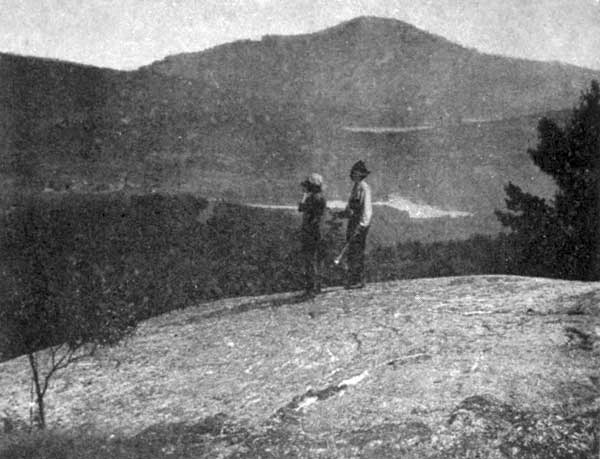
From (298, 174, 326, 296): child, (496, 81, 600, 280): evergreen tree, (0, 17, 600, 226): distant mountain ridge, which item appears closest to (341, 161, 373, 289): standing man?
(298, 174, 326, 296): child

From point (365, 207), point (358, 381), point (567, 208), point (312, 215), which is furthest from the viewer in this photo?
point (567, 208)

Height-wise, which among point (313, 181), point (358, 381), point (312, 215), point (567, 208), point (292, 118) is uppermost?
point (292, 118)

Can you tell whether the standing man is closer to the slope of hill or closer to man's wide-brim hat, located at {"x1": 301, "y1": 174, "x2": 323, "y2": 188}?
man's wide-brim hat, located at {"x1": 301, "y1": 174, "x2": 323, "y2": 188}

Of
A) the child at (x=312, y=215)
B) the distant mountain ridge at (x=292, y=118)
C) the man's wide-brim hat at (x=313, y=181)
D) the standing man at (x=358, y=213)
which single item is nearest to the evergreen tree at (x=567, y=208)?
the standing man at (x=358, y=213)

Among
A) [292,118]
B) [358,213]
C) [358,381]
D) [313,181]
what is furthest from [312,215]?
[292,118]

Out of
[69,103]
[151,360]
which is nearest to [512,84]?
[69,103]

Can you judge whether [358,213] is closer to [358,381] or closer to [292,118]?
[358,381]

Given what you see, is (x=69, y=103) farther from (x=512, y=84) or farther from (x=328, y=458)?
(x=512, y=84)
